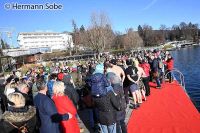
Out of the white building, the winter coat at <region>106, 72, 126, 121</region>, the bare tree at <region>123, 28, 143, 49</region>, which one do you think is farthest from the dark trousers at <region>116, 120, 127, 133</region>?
the white building

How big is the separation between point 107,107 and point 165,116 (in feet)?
14.3

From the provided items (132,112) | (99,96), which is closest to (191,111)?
(132,112)

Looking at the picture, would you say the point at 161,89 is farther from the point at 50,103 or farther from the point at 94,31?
the point at 94,31

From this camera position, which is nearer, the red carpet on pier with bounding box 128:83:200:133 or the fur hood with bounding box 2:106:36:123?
the fur hood with bounding box 2:106:36:123

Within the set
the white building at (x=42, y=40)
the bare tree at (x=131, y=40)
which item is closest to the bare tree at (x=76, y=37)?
the bare tree at (x=131, y=40)

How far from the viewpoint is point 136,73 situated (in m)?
11.5

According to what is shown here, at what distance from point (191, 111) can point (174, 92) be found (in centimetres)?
371

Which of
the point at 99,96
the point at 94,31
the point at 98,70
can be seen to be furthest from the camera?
the point at 94,31

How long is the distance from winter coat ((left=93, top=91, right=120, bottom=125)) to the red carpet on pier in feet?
8.37

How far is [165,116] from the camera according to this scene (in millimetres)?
10250

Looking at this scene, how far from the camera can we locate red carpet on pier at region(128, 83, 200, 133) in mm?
8914

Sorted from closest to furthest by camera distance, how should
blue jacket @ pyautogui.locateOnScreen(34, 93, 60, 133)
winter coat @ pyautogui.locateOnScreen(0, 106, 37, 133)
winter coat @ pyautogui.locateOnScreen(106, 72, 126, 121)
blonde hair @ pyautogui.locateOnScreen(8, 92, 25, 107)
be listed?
winter coat @ pyautogui.locateOnScreen(0, 106, 37, 133) → blonde hair @ pyautogui.locateOnScreen(8, 92, 25, 107) → blue jacket @ pyautogui.locateOnScreen(34, 93, 60, 133) → winter coat @ pyautogui.locateOnScreen(106, 72, 126, 121)

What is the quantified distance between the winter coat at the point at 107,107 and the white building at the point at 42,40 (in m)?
162

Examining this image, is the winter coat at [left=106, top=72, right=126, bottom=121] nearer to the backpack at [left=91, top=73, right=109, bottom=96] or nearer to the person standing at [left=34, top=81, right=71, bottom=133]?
the backpack at [left=91, top=73, right=109, bottom=96]
